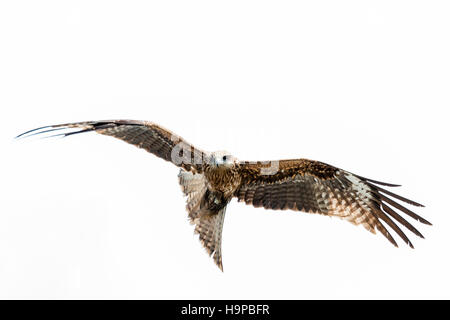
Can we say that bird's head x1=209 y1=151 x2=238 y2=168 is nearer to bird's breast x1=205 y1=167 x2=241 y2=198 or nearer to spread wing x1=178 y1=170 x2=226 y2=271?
bird's breast x1=205 y1=167 x2=241 y2=198

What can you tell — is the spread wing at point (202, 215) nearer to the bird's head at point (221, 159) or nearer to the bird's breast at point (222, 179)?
the bird's breast at point (222, 179)

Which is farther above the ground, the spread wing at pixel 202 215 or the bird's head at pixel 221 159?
the bird's head at pixel 221 159

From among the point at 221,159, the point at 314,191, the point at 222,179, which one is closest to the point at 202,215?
the point at 222,179

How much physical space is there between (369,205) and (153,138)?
2819 millimetres

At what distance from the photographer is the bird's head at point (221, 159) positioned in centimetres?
818

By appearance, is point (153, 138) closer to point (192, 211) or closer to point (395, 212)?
point (192, 211)

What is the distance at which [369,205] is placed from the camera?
8.58m

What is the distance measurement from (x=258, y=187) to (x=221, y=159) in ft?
2.65

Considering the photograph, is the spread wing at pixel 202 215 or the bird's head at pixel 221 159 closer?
the bird's head at pixel 221 159

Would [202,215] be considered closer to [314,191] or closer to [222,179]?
[222,179]

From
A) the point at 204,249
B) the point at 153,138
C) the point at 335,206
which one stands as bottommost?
the point at 204,249

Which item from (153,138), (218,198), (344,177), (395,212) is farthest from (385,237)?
(153,138)

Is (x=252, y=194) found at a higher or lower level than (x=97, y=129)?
lower

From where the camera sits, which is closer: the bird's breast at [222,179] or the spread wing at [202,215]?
the bird's breast at [222,179]
